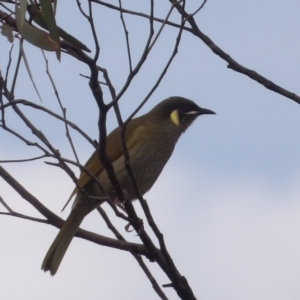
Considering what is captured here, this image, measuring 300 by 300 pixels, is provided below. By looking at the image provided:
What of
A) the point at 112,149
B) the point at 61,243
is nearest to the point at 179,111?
the point at 112,149

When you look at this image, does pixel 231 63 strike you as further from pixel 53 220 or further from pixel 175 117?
pixel 175 117

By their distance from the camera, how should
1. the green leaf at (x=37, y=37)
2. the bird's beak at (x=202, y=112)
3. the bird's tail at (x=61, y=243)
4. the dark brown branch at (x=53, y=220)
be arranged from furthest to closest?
the bird's beak at (x=202, y=112) → the bird's tail at (x=61, y=243) → the dark brown branch at (x=53, y=220) → the green leaf at (x=37, y=37)

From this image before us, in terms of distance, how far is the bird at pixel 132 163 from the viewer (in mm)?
4754

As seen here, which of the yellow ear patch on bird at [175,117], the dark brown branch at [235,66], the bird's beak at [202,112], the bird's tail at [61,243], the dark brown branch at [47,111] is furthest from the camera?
the bird's beak at [202,112]

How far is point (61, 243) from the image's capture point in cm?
474

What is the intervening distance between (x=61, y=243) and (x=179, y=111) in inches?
77.2

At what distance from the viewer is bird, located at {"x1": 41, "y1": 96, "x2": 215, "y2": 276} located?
475 cm

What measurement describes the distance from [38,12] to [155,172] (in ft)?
8.02

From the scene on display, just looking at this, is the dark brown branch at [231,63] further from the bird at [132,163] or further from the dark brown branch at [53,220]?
the bird at [132,163]

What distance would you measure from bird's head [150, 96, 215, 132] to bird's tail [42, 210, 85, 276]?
136 cm

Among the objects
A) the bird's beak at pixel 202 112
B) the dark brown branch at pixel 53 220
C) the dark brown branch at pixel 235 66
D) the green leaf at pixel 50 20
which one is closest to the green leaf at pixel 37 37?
the green leaf at pixel 50 20

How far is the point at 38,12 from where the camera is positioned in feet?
9.50

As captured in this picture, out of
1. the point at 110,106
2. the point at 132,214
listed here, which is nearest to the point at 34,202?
the point at 132,214

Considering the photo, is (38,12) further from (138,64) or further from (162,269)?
(162,269)
